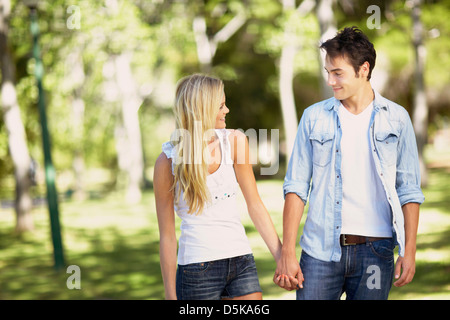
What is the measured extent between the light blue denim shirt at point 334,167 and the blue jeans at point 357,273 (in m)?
0.06

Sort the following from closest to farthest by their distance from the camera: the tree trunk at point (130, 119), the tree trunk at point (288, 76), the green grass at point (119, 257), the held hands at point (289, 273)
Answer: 1. the held hands at point (289, 273)
2. the green grass at point (119, 257)
3. the tree trunk at point (130, 119)
4. the tree trunk at point (288, 76)

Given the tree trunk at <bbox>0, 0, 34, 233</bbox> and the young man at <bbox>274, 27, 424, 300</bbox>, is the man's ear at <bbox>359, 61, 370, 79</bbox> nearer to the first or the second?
the young man at <bbox>274, 27, 424, 300</bbox>

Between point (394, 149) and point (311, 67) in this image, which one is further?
point (311, 67)

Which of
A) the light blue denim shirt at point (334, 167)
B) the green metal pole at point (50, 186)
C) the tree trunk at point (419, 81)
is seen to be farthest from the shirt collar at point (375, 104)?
the tree trunk at point (419, 81)

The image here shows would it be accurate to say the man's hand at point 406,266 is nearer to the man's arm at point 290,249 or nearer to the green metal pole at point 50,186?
the man's arm at point 290,249

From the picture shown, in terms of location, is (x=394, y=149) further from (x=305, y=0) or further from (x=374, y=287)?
(x=305, y=0)

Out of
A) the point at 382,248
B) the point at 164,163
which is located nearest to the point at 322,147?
the point at 382,248

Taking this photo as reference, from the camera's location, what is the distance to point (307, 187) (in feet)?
11.8

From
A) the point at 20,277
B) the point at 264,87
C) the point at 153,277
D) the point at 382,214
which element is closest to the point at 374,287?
the point at 382,214

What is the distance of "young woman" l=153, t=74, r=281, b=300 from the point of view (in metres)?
3.28

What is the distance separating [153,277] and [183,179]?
7667mm

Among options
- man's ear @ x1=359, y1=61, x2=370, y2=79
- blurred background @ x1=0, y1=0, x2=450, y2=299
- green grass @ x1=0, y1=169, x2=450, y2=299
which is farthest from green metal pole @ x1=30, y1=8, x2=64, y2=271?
man's ear @ x1=359, y1=61, x2=370, y2=79

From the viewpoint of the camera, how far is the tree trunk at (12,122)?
16141mm

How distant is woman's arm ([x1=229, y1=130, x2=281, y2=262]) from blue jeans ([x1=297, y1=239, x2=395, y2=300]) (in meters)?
0.24
